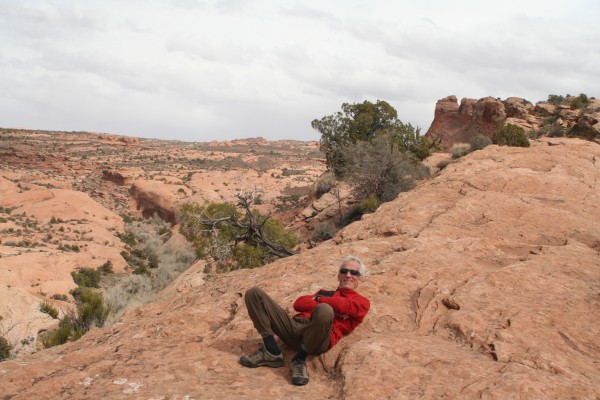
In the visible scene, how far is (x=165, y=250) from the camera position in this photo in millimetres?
25844

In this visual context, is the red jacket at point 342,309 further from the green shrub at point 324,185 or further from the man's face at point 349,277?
the green shrub at point 324,185

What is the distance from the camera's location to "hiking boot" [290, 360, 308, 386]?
3.67 metres

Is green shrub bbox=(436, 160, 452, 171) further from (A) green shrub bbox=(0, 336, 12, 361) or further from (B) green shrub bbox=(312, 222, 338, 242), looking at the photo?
(A) green shrub bbox=(0, 336, 12, 361)

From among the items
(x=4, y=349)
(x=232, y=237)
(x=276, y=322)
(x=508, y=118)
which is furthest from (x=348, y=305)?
(x=508, y=118)

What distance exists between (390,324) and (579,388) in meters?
1.78

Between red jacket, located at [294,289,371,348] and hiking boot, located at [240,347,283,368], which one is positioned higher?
red jacket, located at [294,289,371,348]

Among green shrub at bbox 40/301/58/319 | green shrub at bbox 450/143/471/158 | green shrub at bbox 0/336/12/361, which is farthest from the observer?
green shrub at bbox 450/143/471/158

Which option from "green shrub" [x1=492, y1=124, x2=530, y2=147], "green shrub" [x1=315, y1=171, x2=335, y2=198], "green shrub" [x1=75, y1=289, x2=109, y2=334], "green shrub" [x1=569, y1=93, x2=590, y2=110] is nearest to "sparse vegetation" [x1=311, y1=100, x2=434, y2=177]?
"green shrub" [x1=315, y1=171, x2=335, y2=198]

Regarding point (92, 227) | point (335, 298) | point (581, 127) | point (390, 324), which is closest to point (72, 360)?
point (335, 298)

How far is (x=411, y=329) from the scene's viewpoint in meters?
4.51

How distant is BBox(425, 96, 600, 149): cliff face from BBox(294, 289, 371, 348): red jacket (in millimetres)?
26096

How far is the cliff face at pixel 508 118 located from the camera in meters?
27.0

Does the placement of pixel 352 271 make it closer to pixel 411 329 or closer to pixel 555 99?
pixel 411 329

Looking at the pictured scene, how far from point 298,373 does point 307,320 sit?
1.81ft
